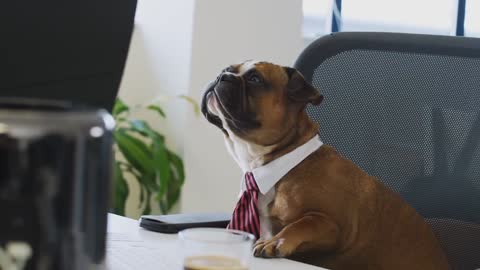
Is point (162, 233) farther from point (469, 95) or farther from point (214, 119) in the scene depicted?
point (469, 95)

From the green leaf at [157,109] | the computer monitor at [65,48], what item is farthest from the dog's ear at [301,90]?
the green leaf at [157,109]

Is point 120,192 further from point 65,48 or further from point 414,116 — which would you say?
point 65,48

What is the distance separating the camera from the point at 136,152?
9.32ft

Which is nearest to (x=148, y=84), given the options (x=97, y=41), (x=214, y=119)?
(x=214, y=119)

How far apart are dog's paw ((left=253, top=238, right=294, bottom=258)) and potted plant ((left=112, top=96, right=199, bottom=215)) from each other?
179cm

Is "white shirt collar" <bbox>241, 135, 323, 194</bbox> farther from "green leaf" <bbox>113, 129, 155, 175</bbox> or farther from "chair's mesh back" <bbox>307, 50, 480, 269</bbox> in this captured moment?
"green leaf" <bbox>113, 129, 155, 175</bbox>

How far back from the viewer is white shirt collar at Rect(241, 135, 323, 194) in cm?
116

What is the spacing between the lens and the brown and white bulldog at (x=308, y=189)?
116 centimetres

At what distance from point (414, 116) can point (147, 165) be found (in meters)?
1.62

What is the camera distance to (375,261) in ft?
4.08

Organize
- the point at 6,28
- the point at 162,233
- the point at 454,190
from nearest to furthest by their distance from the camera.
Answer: the point at 6,28, the point at 162,233, the point at 454,190

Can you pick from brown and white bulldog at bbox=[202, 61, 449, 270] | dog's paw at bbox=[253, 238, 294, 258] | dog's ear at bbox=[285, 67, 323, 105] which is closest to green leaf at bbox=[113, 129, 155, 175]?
brown and white bulldog at bbox=[202, 61, 449, 270]

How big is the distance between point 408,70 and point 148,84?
70.2 inches

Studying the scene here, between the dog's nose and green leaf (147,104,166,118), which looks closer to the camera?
the dog's nose
